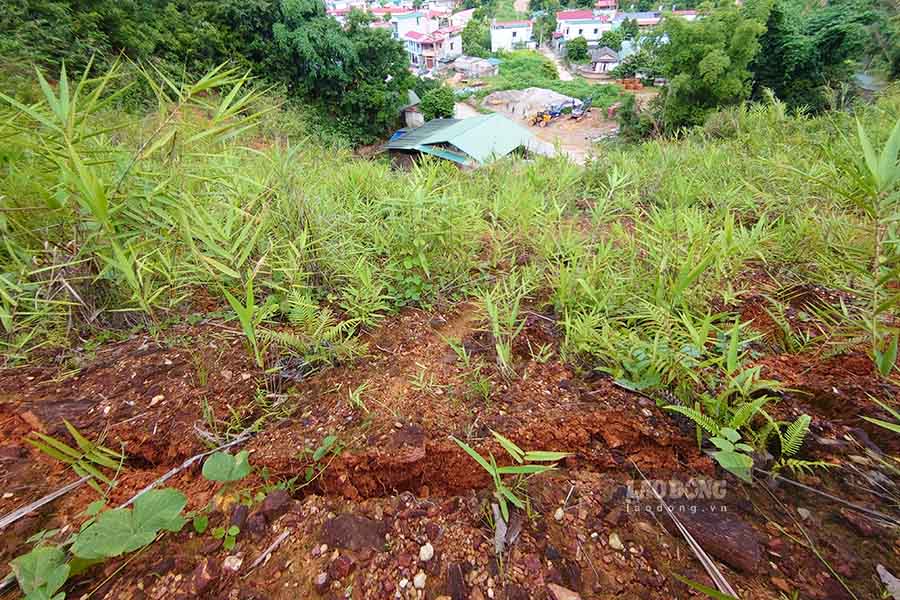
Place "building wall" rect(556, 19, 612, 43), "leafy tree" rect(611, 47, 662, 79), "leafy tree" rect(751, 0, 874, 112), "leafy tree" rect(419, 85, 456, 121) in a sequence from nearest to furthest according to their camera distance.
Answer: "leafy tree" rect(751, 0, 874, 112), "leafy tree" rect(419, 85, 456, 121), "leafy tree" rect(611, 47, 662, 79), "building wall" rect(556, 19, 612, 43)

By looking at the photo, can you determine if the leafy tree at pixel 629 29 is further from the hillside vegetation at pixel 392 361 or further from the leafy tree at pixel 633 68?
the hillside vegetation at pixel 392 361

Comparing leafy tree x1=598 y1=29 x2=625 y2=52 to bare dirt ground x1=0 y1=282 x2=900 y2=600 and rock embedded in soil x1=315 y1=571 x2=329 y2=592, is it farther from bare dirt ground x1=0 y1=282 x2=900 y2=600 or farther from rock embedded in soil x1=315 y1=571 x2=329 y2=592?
rock embedded in soil x1=315 y1=571 x2=329 y2=592

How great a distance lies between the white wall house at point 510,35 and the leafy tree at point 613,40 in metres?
9.98

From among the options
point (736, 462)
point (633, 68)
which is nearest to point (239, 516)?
point (736, 462)

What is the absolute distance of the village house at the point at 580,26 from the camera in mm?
37188

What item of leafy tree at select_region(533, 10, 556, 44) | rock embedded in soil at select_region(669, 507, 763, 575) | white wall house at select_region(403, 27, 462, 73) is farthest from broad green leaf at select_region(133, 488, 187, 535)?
leafy tree at select_region(533, 10, 556, 44)

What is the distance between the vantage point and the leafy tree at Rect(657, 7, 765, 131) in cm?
1181

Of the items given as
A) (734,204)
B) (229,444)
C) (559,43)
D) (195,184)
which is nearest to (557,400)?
(229,444)

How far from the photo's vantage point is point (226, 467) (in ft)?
2.50

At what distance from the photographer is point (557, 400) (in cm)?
94

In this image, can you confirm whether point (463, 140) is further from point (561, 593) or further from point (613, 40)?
point (613, 40)

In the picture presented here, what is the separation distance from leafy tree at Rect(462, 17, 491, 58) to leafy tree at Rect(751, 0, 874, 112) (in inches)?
1108

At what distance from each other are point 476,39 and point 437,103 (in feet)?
94.0

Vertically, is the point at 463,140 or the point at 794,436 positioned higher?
the point at 794,436
